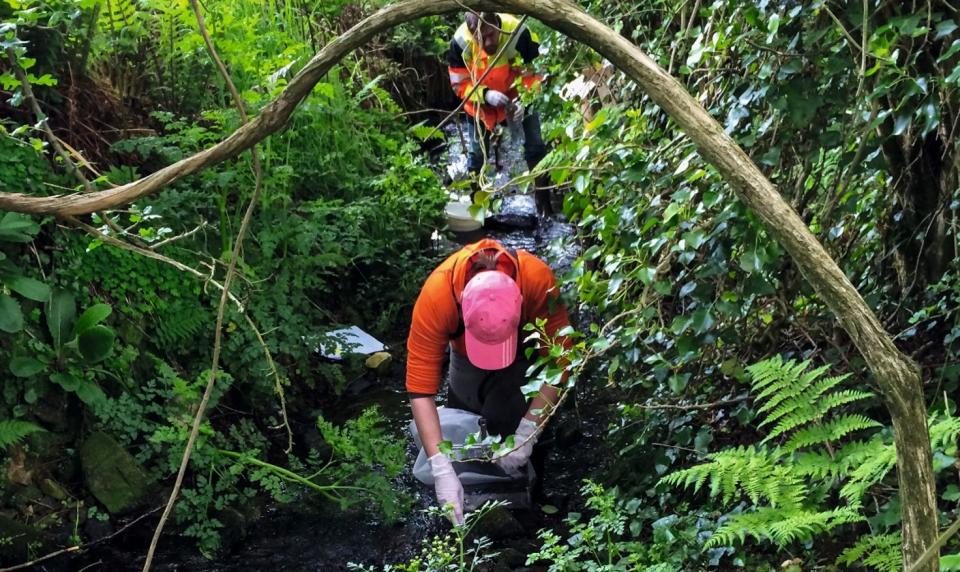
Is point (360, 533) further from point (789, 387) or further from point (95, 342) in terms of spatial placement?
point (789, 387)

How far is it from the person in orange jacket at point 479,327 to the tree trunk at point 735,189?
1.72 meters

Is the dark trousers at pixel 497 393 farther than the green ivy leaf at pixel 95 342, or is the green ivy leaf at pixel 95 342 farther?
the dark trousers at pixel 497 393

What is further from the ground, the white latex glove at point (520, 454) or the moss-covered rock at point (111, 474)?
the moss-covered rock at point (111, 474)

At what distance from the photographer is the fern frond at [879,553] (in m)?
2.36

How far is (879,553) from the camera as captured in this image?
96.1 inches

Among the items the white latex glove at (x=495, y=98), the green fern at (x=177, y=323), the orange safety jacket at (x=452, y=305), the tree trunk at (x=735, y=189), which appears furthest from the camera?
the white latex glove at (x=495, y=98)

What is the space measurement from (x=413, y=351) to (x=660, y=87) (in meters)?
2.34

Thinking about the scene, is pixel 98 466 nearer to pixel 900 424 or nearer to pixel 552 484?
pixel 552 484

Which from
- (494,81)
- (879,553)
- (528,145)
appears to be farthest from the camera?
(528,145)

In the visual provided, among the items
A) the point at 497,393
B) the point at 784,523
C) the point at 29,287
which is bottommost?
the point at 784,523

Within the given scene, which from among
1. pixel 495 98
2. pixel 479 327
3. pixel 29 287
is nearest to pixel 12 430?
pixel 29 287

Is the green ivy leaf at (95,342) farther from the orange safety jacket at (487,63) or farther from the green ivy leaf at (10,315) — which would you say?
the orange safety jacket at (487,63)

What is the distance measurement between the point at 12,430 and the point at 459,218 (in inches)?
159

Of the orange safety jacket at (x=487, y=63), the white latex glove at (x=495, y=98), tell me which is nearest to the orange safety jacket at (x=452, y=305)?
the orange safety jacket at (x=487, y=63)
